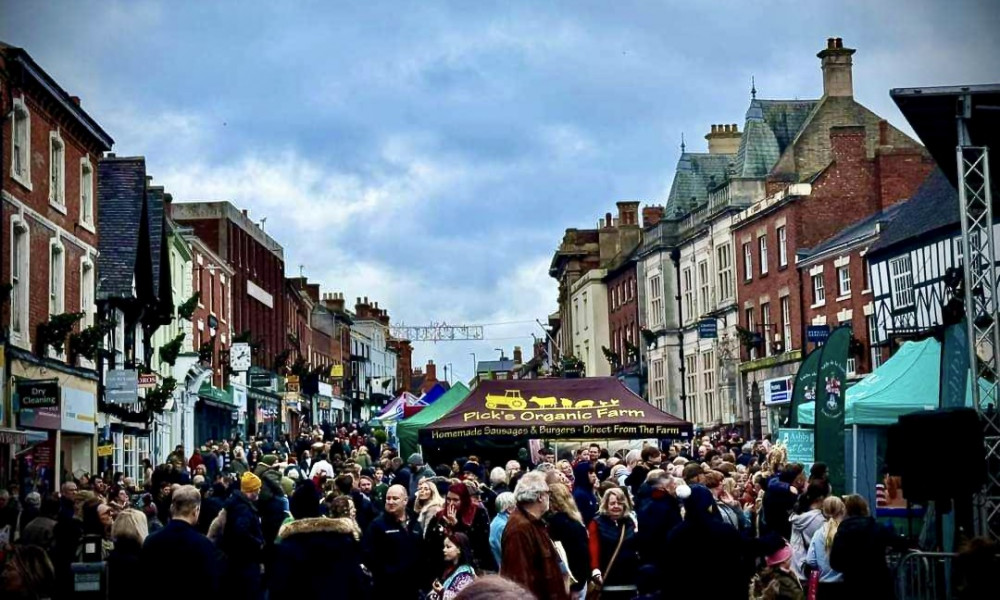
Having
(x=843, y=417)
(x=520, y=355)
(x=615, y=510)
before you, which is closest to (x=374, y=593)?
(x=615, y=510)

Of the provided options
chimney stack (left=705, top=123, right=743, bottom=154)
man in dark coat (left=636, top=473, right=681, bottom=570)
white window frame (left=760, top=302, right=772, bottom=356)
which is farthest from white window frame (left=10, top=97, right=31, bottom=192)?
chimney stack (left=705, top=123, right=743, bottom=154)

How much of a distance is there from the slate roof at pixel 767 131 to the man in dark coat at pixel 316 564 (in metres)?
51.8

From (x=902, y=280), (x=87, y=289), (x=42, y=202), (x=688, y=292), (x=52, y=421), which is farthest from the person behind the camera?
(x=688, y=292)

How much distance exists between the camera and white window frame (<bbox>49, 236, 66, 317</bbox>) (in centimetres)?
3231

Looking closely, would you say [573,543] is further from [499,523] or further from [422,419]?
[422,419]

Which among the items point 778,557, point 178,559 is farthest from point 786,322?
point 178,559

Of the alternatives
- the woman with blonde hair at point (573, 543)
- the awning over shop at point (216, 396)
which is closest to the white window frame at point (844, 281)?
the awning over shop at point (216, 396)

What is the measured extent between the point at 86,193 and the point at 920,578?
83.2 feet

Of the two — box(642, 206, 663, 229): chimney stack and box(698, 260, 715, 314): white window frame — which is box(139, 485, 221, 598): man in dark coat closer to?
box(698, 260, 715, 314): white window frame

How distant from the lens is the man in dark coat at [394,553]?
12.1 meters

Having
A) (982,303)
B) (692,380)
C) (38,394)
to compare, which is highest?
(692,380)

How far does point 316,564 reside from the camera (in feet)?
33.5

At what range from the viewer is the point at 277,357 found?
238ft

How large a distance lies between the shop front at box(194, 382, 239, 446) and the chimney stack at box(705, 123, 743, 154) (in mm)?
28226
